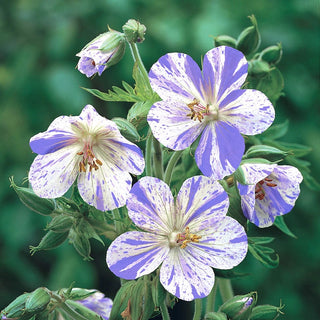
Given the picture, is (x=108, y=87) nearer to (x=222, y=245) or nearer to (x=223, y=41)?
(x=223, y=41)

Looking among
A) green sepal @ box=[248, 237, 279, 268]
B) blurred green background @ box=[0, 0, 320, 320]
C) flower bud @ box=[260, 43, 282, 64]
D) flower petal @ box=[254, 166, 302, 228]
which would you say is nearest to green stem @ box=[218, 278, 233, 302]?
green sepal @ box=[248, 237, 279, 268]

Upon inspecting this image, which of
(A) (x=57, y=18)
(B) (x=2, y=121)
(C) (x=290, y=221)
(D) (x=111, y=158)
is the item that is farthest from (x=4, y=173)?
(D) (x=111, y=158)

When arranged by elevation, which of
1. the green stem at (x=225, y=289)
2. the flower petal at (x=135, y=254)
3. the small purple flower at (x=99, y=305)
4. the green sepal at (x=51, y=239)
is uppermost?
the flower petal at (x=135, y=254)

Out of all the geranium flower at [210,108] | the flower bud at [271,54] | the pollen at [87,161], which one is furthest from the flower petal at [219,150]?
the flower bud at [271,54]

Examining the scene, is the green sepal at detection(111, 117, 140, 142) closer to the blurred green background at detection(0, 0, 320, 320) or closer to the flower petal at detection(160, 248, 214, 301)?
the flower petal at detection(160, 248, 214, 301)

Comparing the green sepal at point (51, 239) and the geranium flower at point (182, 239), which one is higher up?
the geranium flower at point (182, 239)

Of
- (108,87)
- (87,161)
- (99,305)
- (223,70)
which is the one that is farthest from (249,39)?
(108,87)

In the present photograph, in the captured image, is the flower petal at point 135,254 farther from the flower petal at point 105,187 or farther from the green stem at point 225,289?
the green stem at point 225,289
